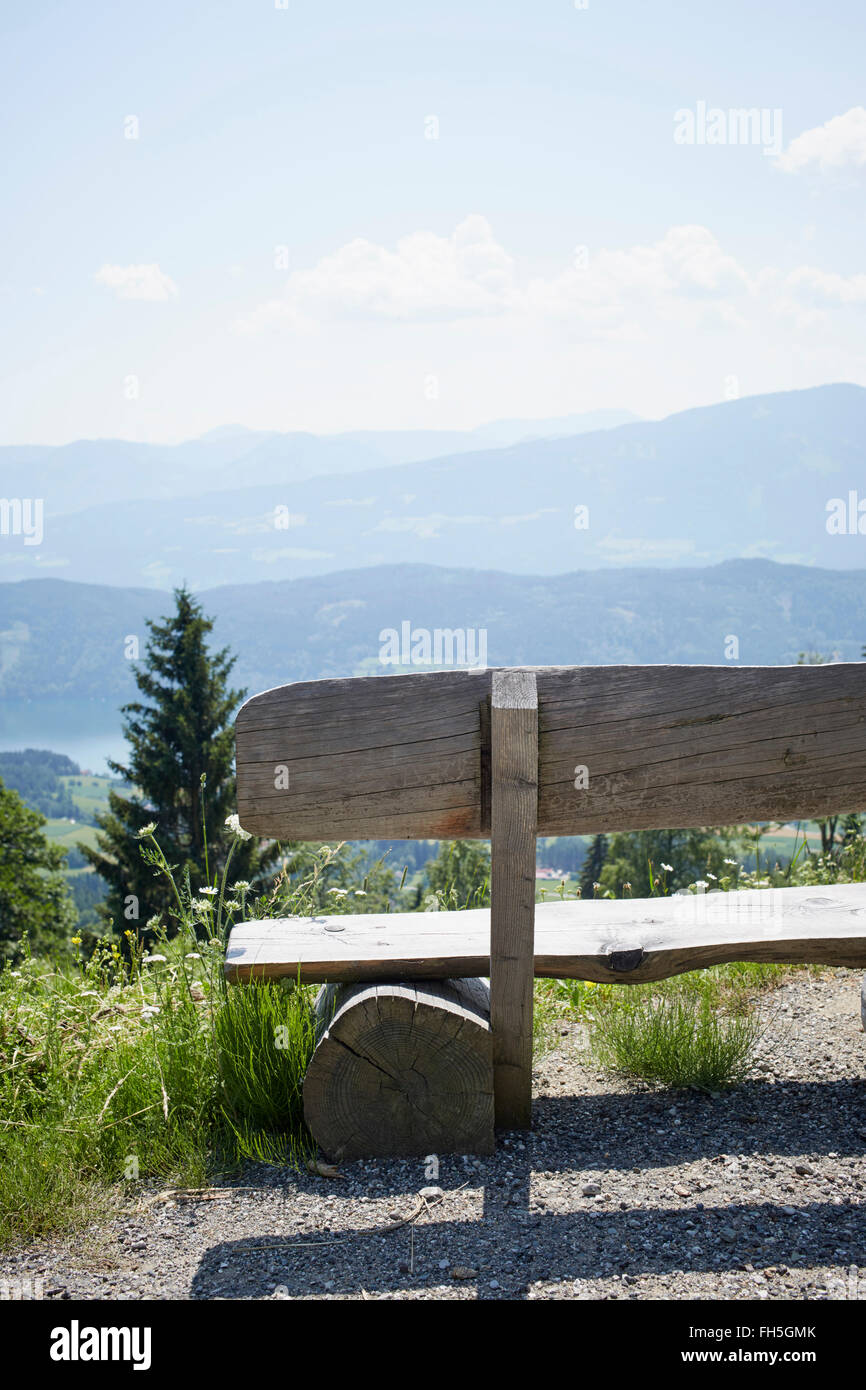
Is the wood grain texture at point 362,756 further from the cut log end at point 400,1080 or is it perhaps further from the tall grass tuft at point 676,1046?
the tall grass tuft at point 676,1046

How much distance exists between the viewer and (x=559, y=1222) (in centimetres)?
249

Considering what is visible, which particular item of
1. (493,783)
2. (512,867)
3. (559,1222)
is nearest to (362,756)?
(493,783)

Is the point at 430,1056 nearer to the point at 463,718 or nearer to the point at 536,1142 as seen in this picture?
the point at 536,1142

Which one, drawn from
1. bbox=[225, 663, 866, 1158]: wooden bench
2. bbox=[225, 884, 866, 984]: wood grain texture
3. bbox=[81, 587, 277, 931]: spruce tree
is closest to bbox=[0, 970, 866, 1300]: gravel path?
bbox=[225, 663, 866, 1158]: wooden bench

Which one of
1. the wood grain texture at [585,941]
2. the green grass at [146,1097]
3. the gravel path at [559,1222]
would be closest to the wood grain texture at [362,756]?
the wood grain texture at [585,941]

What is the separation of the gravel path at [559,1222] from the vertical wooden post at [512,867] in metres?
0.35

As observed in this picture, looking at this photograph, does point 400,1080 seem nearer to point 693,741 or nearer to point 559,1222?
point 559,1222

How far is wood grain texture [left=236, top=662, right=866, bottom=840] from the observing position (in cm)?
267

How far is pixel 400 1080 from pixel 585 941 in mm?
775

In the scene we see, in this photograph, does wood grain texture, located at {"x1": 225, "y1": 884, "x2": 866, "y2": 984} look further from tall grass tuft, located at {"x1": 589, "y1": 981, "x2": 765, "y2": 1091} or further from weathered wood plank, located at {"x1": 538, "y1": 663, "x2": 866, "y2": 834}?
weathered wood plank, located at {"x1": 538, "y1": 663, "x2": 866, "y2": 834}

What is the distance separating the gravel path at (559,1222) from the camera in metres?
2.22
